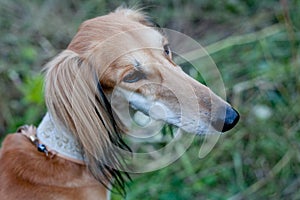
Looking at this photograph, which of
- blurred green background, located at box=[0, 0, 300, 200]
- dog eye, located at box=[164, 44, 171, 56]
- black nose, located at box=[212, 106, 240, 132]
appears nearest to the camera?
black nose, located at box=[212, 106, 240, 132]

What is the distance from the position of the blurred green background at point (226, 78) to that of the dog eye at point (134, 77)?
1.16 m

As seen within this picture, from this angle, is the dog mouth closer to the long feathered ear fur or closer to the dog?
the dog

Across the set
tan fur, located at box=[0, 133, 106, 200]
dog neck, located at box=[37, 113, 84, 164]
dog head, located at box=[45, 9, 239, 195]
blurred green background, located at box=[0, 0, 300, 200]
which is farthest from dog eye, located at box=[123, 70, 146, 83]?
blurred green background, located at box=[0, 0, 300, 200]

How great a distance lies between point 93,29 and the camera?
2.82 metres

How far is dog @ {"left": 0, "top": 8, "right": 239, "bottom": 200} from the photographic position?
2.70m

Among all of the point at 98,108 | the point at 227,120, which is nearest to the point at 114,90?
the point at 98,108

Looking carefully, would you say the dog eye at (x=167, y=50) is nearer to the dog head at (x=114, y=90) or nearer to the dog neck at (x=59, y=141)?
the dog head at (x=114, y=90)

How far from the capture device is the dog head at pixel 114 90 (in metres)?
2.69

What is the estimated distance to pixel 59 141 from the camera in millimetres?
2812

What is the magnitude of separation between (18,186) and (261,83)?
2.03 metres

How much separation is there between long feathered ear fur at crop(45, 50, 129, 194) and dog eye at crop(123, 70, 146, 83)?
140 millimetres

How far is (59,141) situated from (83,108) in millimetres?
208

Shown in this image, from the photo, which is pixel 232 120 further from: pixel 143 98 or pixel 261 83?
pixel 261 83

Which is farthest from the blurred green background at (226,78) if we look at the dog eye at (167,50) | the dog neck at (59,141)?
the dog neck at (59,141)
